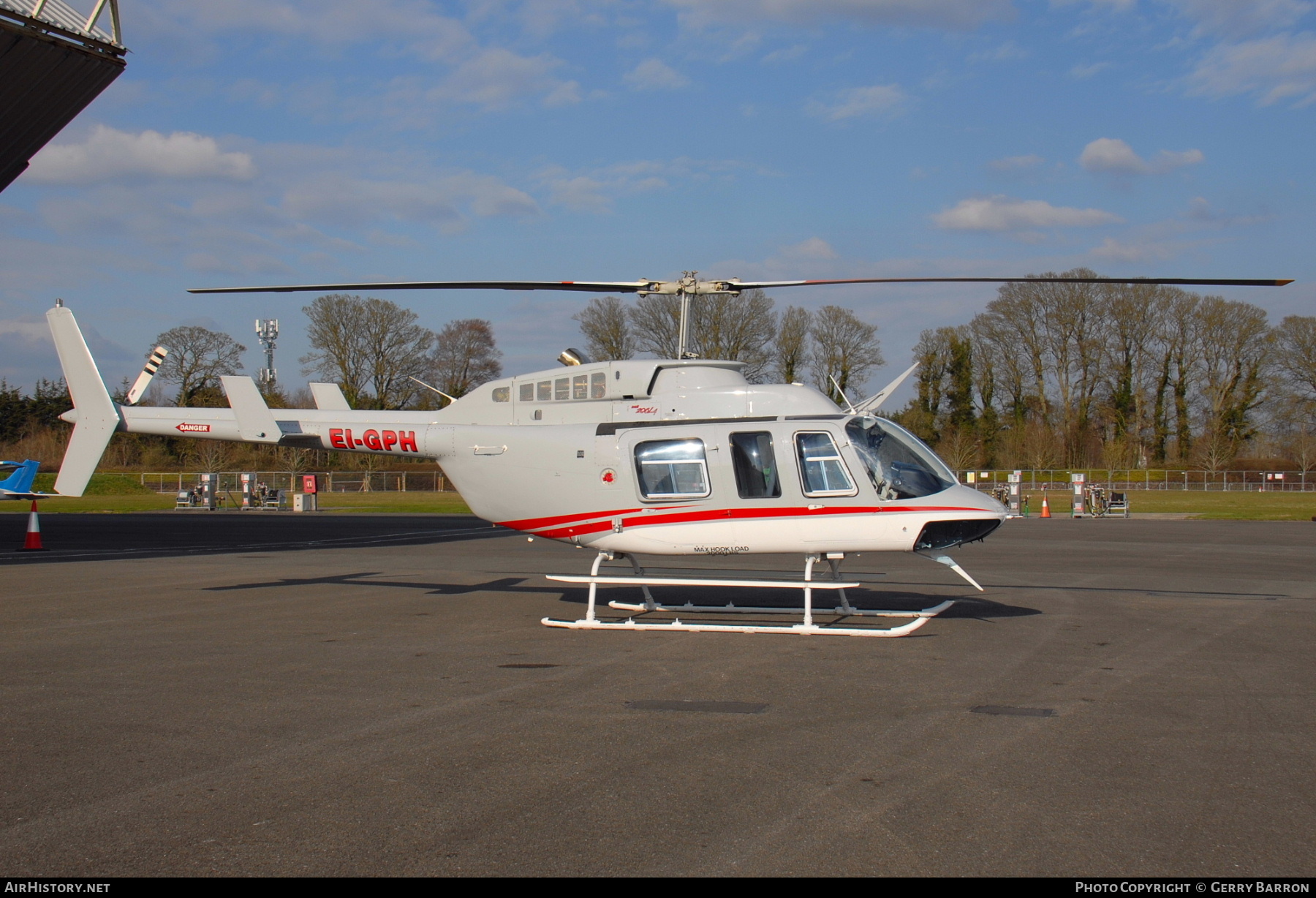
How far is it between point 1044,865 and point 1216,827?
1071mm

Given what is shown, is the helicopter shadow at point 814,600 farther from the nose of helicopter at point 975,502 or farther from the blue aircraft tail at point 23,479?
the blue aircraft tail at point 23,479

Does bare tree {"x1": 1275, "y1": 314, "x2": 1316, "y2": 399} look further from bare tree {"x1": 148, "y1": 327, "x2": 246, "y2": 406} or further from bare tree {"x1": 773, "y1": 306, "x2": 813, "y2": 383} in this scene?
bare tree {"x1": 148, "y1": 327, "x2": 246, "y2": 406}

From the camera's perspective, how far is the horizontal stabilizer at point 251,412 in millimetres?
12969

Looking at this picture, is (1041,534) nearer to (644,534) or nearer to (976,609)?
(976,609)

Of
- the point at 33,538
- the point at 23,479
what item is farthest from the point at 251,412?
the point at 23,479

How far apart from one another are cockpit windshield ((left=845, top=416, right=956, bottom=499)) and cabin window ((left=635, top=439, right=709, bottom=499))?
5.61 feet

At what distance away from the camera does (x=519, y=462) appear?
11.8 metres

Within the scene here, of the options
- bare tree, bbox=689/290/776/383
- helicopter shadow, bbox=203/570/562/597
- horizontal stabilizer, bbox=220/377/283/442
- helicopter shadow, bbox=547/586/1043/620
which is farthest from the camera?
bare tree, bbox=689/290/776/383

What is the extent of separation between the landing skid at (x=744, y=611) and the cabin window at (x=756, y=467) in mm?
910

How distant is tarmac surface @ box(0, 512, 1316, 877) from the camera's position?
4.17 m

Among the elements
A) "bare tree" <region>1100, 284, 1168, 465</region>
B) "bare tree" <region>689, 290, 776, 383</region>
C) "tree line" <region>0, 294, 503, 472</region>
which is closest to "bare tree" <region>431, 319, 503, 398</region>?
"tree line" <region>0, 294, 503, 472</region>

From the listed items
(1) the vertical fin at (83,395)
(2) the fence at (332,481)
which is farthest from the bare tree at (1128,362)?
(1) the vertical fin at (83,395)

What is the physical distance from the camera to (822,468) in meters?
10.6

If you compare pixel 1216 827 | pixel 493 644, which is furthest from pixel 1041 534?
pixel 1216 827
